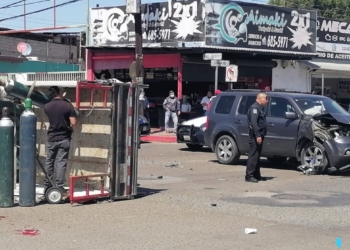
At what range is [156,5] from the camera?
2788 cm

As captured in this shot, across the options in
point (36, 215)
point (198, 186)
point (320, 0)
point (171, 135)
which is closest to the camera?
point (36, 215)

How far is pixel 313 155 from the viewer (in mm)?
14969

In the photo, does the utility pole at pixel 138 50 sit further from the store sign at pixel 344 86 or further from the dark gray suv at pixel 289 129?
the store sign at pixel 344 86

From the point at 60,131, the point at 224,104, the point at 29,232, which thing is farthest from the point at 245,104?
the point at 29,232

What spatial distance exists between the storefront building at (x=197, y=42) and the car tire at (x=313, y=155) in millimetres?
11883

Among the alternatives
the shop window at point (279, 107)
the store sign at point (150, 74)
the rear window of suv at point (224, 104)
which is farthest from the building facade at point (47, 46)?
the shop window at point (279, 107)

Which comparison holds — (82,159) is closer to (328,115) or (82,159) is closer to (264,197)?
(264,197)

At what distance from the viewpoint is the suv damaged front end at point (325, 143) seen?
1455 centimetres

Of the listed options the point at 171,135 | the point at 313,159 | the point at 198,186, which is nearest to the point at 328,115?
the point at 313,159

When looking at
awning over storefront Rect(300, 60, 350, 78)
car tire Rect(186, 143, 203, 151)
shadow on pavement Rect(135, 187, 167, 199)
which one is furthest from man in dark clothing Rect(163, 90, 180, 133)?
shadow on pavement Rect(135, 187, 167, 199)

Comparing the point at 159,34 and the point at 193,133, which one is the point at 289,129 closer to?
the point at 193,133

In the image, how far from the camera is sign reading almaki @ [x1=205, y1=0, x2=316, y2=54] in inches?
1052

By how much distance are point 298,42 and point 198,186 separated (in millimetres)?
18688

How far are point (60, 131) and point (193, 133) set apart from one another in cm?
999
